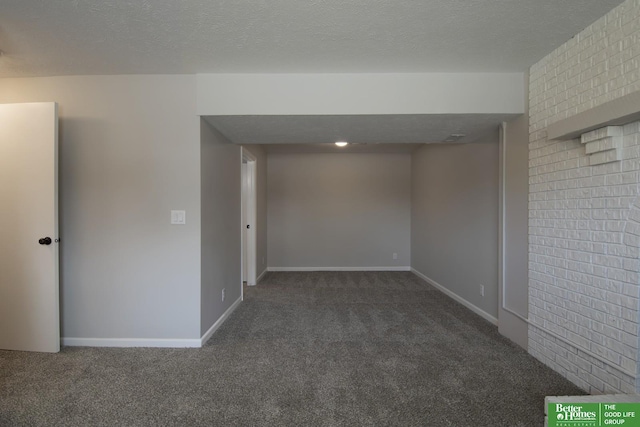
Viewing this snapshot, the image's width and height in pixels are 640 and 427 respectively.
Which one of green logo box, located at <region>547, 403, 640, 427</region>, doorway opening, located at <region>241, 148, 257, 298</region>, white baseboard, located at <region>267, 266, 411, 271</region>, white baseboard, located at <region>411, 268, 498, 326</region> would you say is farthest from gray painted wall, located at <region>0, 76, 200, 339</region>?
white baseboard, located at <region>267, 266, 411, 271</region>

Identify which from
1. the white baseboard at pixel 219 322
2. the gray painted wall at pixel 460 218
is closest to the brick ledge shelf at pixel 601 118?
the gray painted wall at pixel 460 218

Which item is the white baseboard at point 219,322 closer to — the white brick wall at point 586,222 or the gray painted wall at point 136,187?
the gray painted wall at point 136,187

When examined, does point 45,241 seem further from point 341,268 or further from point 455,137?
point 341,268

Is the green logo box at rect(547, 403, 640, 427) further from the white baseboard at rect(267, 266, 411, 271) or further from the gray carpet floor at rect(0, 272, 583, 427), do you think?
the white baseboard at rect(267, 266, 411, 271)

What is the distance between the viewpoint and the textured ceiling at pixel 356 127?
108 inches

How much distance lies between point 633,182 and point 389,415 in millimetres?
1863

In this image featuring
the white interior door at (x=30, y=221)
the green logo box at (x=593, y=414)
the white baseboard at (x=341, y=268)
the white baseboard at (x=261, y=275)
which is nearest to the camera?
the green logo box at (x=593, y=414)

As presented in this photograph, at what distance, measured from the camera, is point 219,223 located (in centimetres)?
318

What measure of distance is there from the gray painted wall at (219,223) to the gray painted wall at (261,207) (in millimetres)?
1250

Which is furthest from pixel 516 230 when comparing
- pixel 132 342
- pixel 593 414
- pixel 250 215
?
pixel 250 215

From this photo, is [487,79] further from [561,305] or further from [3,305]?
[3,305]

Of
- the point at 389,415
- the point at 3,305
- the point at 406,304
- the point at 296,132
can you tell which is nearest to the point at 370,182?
the point at 406,304

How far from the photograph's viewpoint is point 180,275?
270 cm

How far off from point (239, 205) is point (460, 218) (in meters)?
2.75
